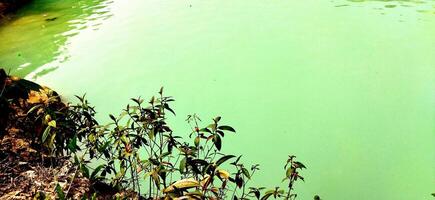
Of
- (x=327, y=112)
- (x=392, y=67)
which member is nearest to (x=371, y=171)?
(x=327, y=112)

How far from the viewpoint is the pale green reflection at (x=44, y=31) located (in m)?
4.00

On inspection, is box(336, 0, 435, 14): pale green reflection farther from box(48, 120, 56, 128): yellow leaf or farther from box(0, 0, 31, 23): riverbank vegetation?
box(0, 0, 31, 23): riverbank vegetation

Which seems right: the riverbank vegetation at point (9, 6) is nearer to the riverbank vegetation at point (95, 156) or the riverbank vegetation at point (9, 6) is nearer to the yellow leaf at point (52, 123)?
the riverbank vegetation at point (95, 156)

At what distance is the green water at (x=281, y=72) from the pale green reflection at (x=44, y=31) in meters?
0.03

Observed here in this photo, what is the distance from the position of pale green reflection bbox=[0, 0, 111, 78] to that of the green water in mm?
26

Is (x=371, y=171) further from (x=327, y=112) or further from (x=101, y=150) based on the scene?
(x=101, y=150)

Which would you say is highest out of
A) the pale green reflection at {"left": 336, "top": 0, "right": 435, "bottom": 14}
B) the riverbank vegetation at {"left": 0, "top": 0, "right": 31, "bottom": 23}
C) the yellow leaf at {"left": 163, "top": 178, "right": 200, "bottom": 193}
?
the riverbank vegetation at {"left": 0, "top": 0, "right": 31, "bottom": 23}

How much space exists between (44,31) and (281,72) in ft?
11.1

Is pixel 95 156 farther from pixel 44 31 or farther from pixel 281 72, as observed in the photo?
pixel 44 31

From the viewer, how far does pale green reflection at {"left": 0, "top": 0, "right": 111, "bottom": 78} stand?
4.00m

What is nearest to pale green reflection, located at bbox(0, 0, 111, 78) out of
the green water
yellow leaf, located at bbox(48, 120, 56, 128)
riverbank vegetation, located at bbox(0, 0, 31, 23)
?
the green water

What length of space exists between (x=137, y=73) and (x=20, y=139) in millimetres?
1552

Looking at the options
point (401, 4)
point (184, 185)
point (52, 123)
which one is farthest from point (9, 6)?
point (184, 185)

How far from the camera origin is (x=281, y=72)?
3.32 m
